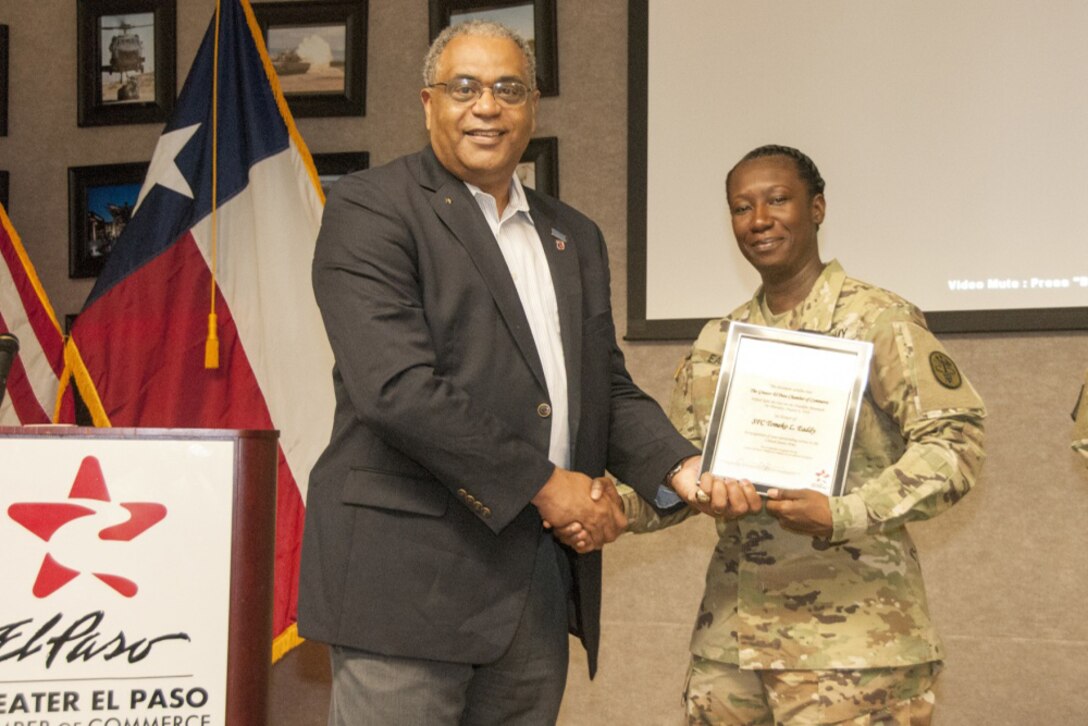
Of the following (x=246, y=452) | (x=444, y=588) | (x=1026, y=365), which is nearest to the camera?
(x=444, y=588)

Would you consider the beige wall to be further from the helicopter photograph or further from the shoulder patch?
the shoulder patch

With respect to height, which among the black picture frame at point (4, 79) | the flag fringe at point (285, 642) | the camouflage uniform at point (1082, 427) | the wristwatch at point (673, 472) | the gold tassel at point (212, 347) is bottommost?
the flag fringe at point (285, 642)

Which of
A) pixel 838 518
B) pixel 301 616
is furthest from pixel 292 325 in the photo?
pixel 838 518

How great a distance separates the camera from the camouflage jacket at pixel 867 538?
1809 millimetres

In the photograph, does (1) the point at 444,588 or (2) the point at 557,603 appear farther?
(2) the point at 557,603

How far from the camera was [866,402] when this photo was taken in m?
1.95

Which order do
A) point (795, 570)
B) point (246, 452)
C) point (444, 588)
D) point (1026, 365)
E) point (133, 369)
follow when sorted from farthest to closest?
point (133, 369)
point (1026, 365)
point (795, 570)
point (246, 452)
point (444, 588)

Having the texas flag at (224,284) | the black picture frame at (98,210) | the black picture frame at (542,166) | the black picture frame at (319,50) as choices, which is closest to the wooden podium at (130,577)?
the texas flag at (224,284)

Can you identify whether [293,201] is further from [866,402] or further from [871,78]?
[866,402]

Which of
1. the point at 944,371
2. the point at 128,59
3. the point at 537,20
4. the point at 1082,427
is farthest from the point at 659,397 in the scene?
the point at 128,59

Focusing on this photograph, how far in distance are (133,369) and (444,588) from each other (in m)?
2.11

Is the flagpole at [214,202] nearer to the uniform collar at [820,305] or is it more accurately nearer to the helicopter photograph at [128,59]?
the helicopter photograph at [128,59]

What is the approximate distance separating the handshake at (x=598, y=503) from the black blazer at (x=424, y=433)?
0.12 feet

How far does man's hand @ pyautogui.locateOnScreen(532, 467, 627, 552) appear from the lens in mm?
1615
